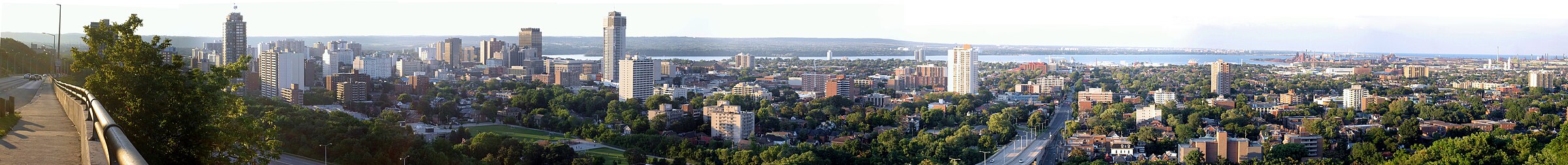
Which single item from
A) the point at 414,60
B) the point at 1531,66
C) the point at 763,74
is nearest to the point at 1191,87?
the point at 1531,66

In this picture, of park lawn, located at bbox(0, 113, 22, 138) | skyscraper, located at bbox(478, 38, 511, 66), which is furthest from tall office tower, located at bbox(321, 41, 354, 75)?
park lawn, located at bbox(0, 113, 22, 138)

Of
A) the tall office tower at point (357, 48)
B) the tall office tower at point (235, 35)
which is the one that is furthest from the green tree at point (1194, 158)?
the tall office tower at point (357, 48)

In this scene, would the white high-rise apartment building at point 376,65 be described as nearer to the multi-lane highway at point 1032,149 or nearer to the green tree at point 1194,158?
the multi-lane highway at point 1032,149

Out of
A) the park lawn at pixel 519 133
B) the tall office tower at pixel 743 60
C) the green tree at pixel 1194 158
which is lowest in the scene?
the park lawn at pixel 519 133

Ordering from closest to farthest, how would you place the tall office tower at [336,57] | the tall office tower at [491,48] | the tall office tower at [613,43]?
the tall office tower at [336,57], the tall office tower at [613,43], the tall office tower at [491,48]

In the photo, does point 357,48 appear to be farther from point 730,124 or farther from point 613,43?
point 730,124

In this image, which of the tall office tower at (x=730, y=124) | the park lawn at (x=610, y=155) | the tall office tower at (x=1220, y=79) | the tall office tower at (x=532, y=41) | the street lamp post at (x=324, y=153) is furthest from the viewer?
the tall office tower at (x=532, y=41)

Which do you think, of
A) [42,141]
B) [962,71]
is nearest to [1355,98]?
[962,71]
